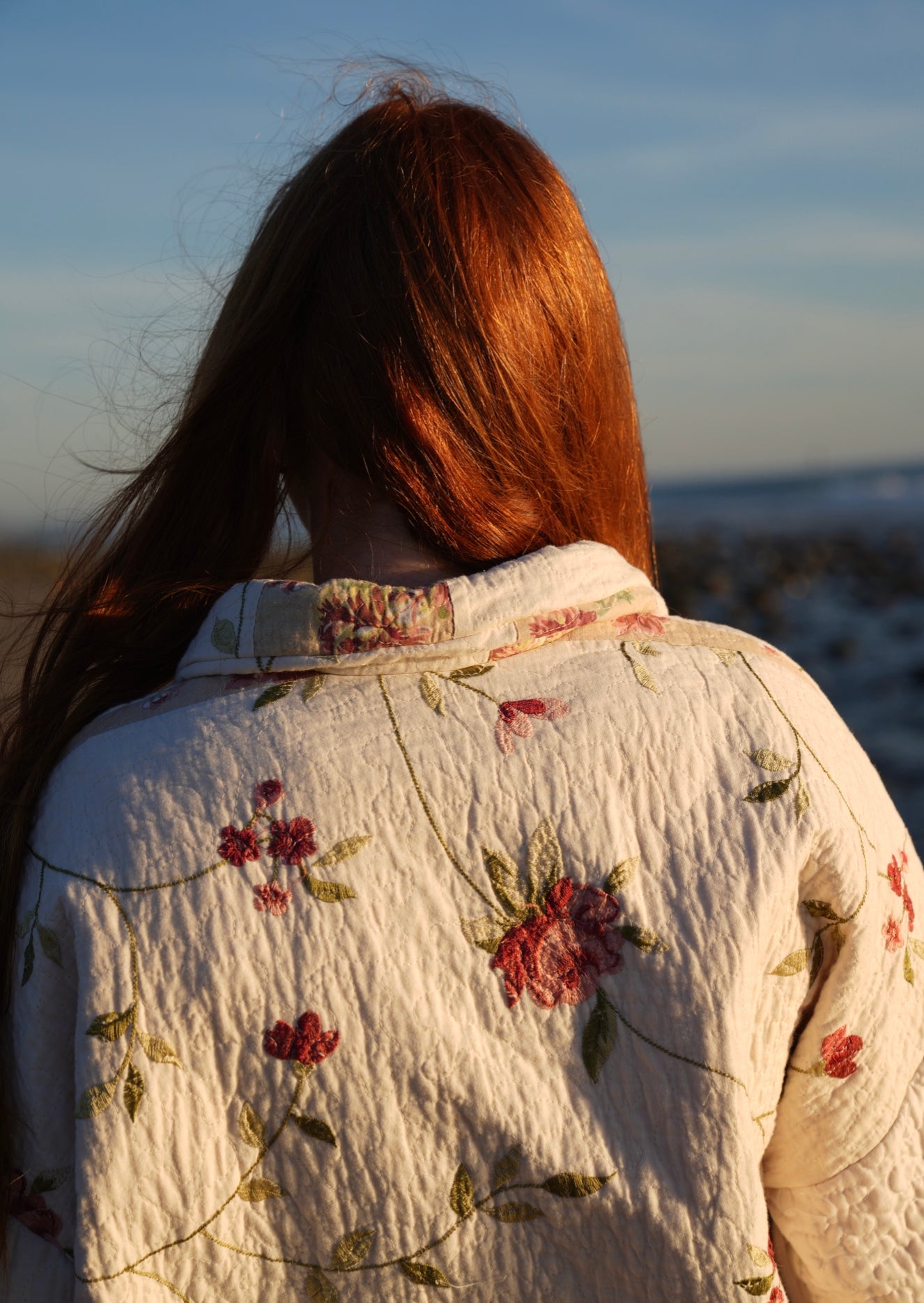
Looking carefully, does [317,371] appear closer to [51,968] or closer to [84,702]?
[84,702]

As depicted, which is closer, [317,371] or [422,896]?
[422,896]

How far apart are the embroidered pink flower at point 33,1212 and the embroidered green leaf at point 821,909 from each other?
2.67 feet

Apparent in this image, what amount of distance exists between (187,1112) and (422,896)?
30 centimetres

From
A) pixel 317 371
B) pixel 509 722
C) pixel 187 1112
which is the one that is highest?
Answer: pixel 317 371

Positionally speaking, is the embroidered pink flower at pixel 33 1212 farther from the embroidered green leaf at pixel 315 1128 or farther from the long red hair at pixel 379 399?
the embroidered green leaf at pixel 315 1128

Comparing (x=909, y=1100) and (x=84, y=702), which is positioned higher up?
(x=84, y=702)

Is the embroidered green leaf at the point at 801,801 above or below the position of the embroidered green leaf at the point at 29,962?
above

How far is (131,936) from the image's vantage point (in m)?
1.04

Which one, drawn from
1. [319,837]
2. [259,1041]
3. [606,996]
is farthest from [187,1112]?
[606,996]

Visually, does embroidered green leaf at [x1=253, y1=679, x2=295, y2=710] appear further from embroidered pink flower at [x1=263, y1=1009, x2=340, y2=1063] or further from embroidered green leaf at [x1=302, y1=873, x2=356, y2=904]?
embroidered pink flower at [x1=263, y1=1009, x2=340, y2=1063]

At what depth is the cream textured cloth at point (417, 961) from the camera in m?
1.05

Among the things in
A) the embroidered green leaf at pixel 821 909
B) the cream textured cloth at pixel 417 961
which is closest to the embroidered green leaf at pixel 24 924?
the cream textured cloth at pixel 417 961

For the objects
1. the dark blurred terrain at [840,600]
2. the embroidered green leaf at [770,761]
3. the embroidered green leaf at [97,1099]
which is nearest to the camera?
the embroidered green leaf at [97,1099]

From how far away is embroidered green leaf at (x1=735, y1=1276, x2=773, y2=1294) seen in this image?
1099 millimetres
